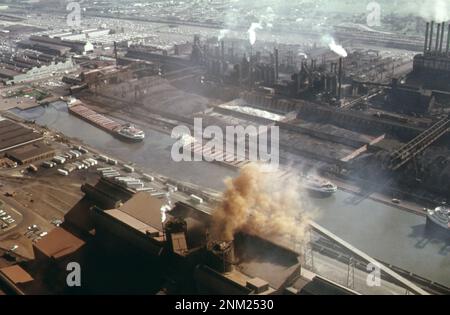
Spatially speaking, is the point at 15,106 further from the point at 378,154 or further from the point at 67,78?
the point at 378,154

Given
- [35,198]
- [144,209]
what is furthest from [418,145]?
[35,198]

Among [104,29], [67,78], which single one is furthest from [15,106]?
[104,29]

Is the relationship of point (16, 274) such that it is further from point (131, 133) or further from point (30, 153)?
point (131, 133)

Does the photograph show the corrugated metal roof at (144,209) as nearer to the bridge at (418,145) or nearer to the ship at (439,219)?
the ship at (439,219)
